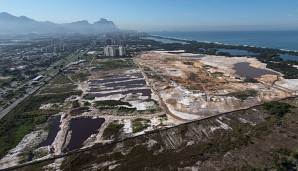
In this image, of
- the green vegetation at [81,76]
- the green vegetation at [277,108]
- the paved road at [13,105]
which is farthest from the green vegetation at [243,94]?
the paved road at [13,105]

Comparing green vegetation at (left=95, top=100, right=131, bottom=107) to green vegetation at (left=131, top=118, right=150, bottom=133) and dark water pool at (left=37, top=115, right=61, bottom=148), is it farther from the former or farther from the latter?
green vegetation at (left=131, top=118, right=150, bottom=133)

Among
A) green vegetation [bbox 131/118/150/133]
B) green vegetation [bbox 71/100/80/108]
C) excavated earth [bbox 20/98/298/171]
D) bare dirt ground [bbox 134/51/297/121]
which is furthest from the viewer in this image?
green vegetation [bbox 71/100/80/108]

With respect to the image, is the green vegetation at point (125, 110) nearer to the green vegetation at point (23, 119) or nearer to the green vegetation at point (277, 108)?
the green vegetation at point (23, 119)

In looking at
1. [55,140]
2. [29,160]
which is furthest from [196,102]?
[29,160]

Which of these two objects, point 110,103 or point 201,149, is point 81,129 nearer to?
point 110,103

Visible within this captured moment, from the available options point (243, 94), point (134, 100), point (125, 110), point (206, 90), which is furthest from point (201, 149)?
point (206, 90)

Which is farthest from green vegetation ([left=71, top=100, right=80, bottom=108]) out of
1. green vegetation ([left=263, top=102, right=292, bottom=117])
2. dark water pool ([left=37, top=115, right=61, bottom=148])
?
green vegetation ([left=263, top=102, right=292, bottom=117])

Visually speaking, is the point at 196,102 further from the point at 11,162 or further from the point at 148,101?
the point at 11,162
